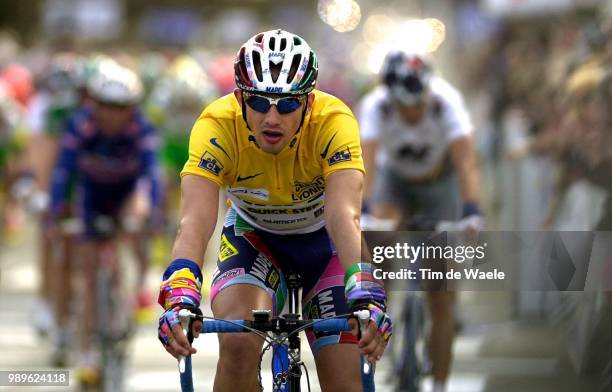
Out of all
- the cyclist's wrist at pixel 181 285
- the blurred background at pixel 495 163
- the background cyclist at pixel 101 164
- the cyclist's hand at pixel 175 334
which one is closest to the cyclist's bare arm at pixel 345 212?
the cyclist's wrist at pixel 181 285

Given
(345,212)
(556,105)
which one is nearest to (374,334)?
(345,212)

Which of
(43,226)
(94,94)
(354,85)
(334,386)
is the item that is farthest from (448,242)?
(354,85)

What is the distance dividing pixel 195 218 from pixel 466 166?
3828 mm

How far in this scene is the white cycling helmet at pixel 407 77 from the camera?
9.77 meters

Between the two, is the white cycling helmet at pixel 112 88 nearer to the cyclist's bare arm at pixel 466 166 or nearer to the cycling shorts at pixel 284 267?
the cyclist's bare arm at pixel 466 166

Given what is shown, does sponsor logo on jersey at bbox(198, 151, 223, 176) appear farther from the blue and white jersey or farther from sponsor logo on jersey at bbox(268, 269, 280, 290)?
the blue and white jersey

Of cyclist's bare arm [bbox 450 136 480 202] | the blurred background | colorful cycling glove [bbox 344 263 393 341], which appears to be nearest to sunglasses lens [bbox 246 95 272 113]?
colorful cycling glove [bbox 344 263 393 341]

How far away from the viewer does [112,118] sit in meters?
11.2

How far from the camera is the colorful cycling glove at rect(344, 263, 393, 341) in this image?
18.9 feet

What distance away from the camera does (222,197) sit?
52.1 feet

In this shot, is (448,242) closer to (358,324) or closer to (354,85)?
(358,324)

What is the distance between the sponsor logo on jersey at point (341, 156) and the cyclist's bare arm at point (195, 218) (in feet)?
1.60

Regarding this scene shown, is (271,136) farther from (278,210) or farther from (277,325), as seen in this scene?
(277,325)

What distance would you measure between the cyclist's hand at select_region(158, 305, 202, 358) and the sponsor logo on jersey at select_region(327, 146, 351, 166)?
1.07m
